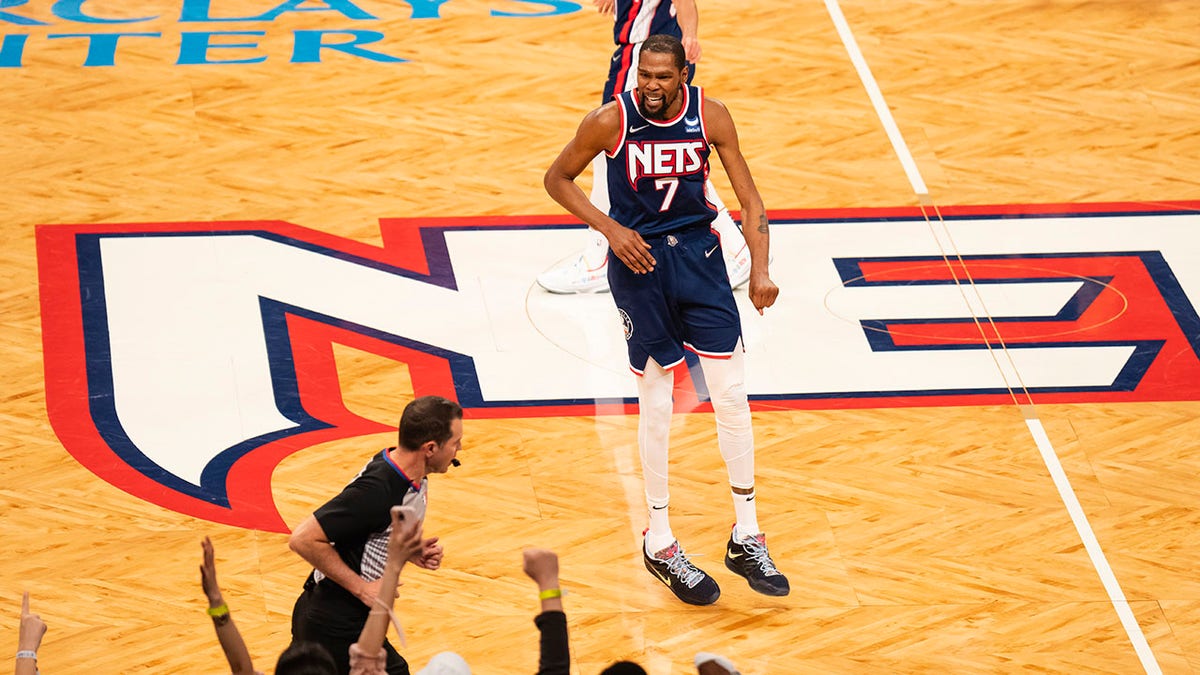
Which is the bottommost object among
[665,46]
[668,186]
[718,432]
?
[718,432]

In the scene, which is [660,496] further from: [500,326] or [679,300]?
[500,326]

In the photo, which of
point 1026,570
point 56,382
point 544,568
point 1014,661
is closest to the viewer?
point 544,568

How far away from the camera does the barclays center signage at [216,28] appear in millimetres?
9961

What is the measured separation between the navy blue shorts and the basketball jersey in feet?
0.20

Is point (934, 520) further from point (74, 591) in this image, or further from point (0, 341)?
point (0, 341)

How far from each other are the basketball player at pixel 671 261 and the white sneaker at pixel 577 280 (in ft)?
6.75

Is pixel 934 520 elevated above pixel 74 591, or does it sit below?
below

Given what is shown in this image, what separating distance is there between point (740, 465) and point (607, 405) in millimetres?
1333

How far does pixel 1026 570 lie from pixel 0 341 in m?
4.16

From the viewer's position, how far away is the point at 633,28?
7.51 m

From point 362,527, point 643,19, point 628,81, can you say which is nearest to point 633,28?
point 643,19

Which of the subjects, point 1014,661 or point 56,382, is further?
point 56,382

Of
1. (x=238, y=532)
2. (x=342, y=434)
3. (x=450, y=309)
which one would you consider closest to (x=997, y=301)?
(x=450, y=309)

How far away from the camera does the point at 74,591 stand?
5738 millimetres
